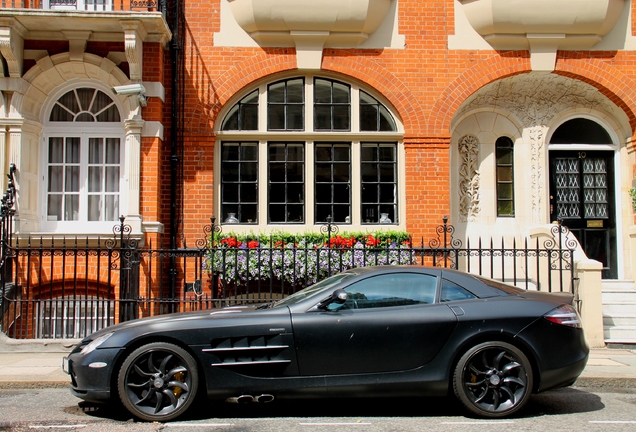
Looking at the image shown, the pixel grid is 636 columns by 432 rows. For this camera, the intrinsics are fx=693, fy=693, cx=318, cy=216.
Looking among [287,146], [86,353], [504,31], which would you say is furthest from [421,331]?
[504,31]

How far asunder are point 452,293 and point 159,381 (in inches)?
111

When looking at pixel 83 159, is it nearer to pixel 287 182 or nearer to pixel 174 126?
pixel 174 126

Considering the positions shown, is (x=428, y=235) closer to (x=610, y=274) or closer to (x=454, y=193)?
(x=454, y=193)

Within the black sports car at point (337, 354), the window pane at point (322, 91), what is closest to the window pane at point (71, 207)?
the window pane at point (322, 91)

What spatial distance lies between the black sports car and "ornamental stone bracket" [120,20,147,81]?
664 cm

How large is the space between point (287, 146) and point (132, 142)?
2.87 m

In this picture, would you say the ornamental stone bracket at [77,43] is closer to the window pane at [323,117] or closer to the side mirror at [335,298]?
the window pane at [323,117]

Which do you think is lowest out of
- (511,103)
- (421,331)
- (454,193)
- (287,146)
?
(421,331)

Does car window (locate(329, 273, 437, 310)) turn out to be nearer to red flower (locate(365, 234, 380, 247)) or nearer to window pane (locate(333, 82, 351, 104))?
red flower (locate(365, 234, 380, 247))

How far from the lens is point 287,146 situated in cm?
1323

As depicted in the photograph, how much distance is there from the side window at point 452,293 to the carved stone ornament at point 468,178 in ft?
Result: 23.9

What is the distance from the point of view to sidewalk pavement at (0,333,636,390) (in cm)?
782

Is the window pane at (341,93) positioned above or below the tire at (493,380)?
above

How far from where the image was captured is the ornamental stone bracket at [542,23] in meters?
12.7
